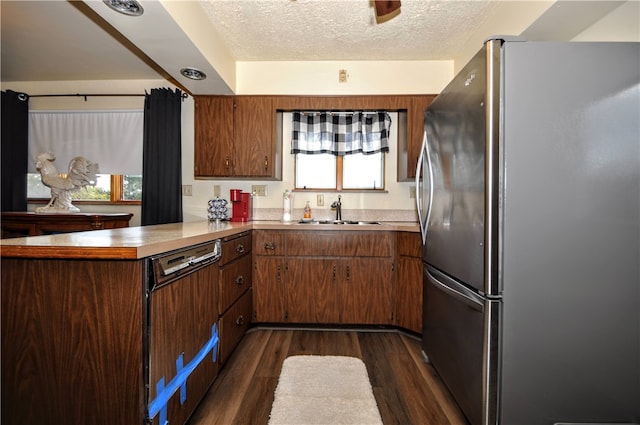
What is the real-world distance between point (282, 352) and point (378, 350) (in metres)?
0.72

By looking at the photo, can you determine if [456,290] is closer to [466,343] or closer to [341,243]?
[466,343]

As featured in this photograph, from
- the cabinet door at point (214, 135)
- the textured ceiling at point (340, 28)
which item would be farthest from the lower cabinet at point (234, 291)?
the textured ceiling at point (340, 28)

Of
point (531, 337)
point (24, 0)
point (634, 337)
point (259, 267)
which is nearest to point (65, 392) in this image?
point (259, 267)

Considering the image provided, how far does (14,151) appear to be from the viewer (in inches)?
124

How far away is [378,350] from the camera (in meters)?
2.22

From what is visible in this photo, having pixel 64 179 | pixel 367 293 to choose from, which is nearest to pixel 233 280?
pixel 367 293

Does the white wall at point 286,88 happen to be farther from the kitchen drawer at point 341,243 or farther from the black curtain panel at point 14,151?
the kitchen drawer at point 341,243

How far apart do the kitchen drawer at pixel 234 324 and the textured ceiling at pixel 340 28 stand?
83.7 inches

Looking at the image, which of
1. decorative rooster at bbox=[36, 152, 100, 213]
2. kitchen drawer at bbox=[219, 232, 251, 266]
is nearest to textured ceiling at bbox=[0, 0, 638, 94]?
decorative rooster at bbox=[36, 152, 100, 213]

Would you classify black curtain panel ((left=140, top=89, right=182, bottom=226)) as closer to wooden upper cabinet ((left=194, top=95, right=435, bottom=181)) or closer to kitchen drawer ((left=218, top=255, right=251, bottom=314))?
wooden upper cabinet ((left=194, top=95, right=435, bottom=181))

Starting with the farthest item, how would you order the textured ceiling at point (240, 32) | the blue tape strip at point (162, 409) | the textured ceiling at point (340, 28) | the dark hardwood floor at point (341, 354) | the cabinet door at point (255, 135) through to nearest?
the cabinet door at point (255, 135)
the textured ceiling at point (340, 28)
the textured ceiling at point (240, 32)
the dark hardwood floor at point (341, 354)
the blue tape strip at point (162, 409)

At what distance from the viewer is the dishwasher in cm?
107

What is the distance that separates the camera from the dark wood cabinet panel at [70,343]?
3.27ft

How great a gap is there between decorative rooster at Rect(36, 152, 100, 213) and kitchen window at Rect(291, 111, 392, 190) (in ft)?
6.79
